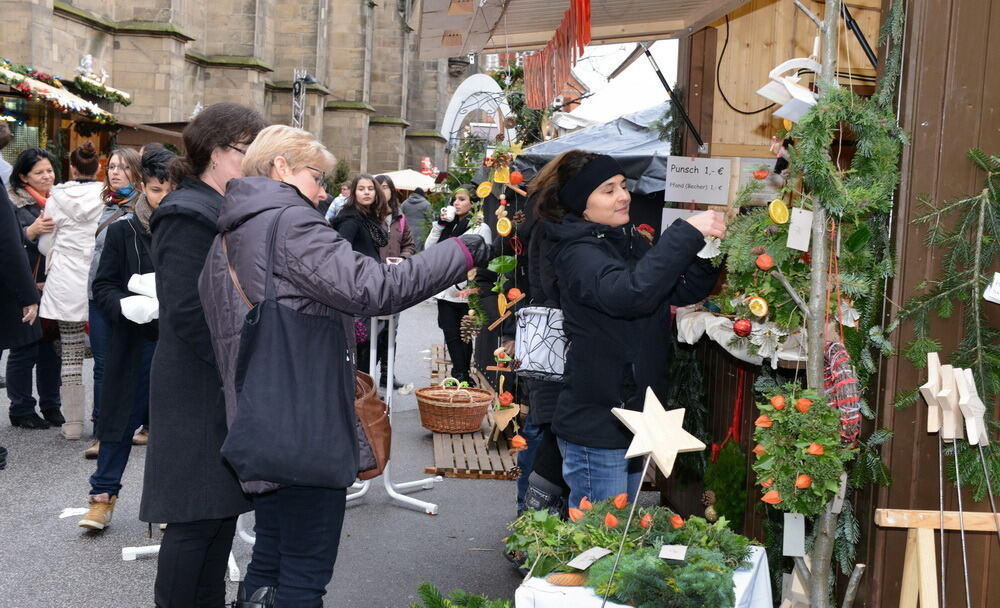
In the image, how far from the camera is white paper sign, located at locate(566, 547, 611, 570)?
2893 mm

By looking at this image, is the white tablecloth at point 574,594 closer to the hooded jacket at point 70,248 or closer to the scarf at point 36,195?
the hooded jacket at point 70,248

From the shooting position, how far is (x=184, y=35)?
21.3 m

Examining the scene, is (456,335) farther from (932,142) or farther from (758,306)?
(932,142)

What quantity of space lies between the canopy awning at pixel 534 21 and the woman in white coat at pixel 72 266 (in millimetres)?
2901

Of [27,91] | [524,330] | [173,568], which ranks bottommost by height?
[173,568]

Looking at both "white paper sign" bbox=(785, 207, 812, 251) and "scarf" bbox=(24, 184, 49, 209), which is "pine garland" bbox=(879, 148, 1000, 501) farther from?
"scarf" bbox=(24, 184, 49, 209)

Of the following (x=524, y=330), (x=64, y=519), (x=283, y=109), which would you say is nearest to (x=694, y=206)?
(x=524, y=330)

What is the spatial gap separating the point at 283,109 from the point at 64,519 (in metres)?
24.7

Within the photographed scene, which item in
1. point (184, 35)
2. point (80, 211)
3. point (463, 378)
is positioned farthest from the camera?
point (184, 35)

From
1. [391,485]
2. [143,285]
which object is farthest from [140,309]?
[391,485]

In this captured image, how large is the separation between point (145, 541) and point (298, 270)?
3.06 meters

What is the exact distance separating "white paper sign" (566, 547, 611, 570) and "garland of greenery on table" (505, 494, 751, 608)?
0.02 m

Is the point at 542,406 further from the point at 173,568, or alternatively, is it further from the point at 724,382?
the point at 173,568

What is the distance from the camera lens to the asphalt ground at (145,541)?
4.79m
